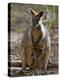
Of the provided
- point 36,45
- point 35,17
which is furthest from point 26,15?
point 36,45

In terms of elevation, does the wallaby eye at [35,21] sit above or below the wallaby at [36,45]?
above

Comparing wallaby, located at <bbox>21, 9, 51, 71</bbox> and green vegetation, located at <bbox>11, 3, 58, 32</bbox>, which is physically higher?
green vegetation, located at <bbox>11, 3, 58, 32</bbox>

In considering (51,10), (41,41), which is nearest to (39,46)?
(41,41)

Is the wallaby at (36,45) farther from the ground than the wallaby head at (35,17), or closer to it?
closer to it

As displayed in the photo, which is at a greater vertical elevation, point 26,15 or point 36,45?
point 26,15

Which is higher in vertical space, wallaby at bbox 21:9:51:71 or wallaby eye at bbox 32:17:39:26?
wallaby eye at bbox 32:17:39:26

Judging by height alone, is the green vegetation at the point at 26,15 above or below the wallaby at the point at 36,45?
above

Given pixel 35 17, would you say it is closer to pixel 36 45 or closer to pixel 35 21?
pixel 35 21

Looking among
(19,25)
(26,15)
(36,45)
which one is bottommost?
(36,45)

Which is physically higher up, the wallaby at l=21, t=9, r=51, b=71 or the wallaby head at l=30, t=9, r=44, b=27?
the wallaby head at l=30, t=9, r=44, b=27
